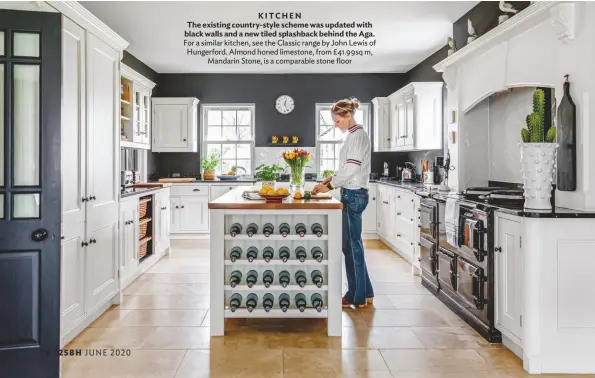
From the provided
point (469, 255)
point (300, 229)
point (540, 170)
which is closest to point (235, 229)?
point (300, 229)

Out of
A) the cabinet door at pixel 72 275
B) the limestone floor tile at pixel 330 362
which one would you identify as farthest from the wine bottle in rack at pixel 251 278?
the cabinet door at pixel 72 275

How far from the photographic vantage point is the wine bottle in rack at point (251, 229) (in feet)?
11.0

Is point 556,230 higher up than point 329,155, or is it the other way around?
point 329,155

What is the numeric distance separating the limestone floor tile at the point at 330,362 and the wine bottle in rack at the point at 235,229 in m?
0.85

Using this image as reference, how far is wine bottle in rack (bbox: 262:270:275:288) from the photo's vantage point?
11.1ft

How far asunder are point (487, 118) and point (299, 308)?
9.15ft

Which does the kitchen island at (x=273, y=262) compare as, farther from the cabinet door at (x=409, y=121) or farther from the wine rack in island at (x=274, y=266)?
the cabinet door at (x=409, y=121)

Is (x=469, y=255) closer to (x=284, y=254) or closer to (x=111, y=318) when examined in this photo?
(x=284, y=254)

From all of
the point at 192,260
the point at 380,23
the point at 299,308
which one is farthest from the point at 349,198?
the point at 192,260

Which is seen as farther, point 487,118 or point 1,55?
point 487,118

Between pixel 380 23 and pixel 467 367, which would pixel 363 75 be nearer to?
pixel 380 23

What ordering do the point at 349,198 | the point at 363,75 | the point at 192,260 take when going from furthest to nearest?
the point at 363,75 → the point at 192,260 → the point at 349,198

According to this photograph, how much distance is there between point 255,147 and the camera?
8.26 meters

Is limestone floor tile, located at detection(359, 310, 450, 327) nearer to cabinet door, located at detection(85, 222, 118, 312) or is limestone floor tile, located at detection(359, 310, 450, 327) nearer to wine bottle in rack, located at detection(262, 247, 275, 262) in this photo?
wine bottle in rack, located at detection(262, 247, 275, 262)
